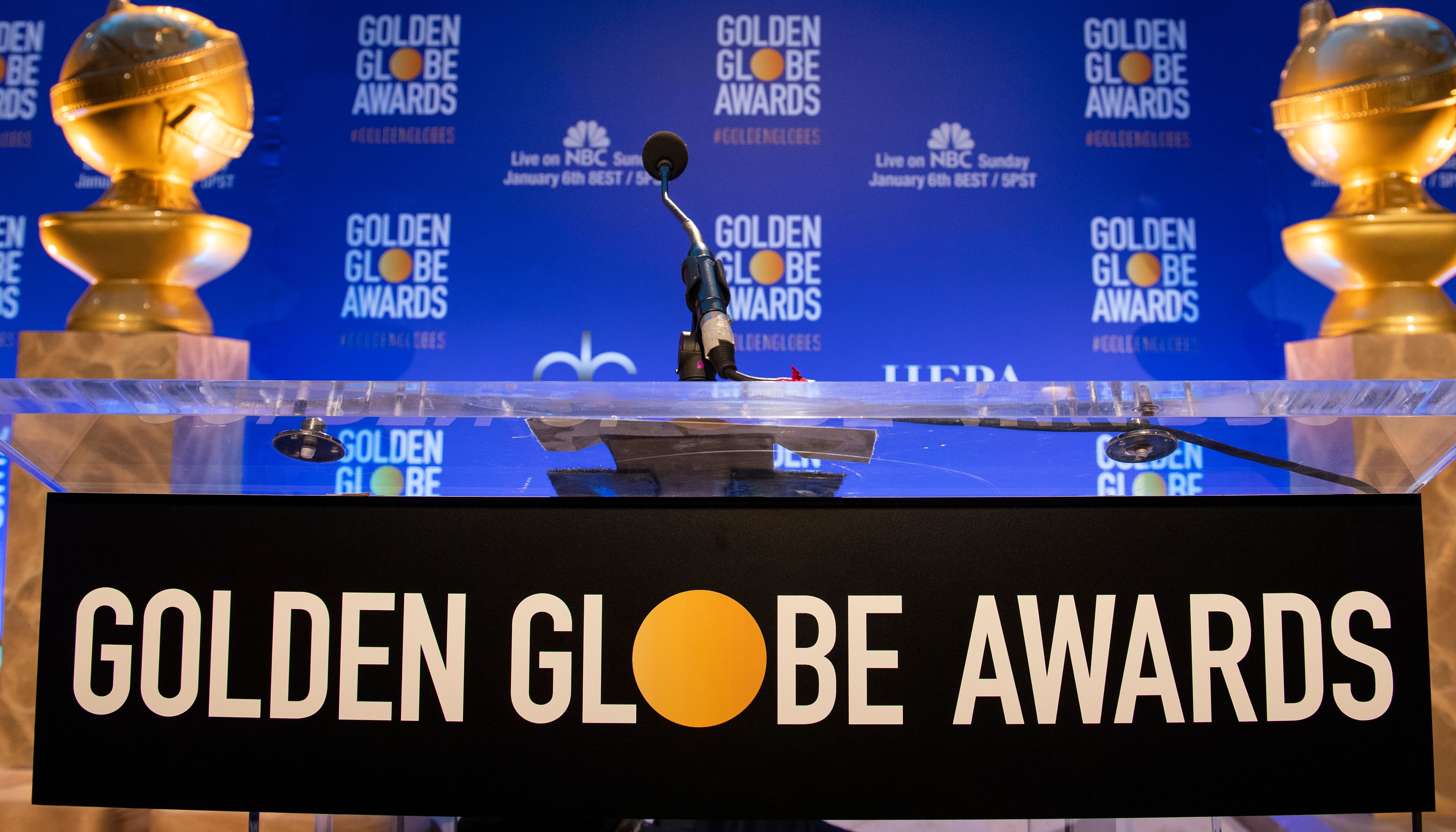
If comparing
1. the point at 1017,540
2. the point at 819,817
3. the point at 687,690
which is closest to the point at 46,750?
the point at 687,690

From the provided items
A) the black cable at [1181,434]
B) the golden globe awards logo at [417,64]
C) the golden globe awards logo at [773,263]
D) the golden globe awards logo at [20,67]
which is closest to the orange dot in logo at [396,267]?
the golden globe awards logo at [417,64]

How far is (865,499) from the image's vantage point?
0.66 meters

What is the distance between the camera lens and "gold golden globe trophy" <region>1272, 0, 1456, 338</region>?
1.47 m

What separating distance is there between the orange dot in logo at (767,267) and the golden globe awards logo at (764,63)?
427 mm

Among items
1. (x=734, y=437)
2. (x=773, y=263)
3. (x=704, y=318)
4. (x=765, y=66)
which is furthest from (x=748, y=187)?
(x=734, y=437)

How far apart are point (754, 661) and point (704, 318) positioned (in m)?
0.37

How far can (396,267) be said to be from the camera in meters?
2.38

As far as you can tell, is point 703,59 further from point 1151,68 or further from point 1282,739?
point 1282,739

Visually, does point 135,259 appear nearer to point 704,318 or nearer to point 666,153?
point 666,153

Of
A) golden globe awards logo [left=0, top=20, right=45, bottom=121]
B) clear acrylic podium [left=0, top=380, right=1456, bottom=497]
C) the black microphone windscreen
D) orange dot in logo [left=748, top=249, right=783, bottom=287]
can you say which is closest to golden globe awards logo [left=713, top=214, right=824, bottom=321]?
orange dot in logo [left=748, top=249, right=783, bottom=287]

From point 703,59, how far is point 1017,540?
7.03 feet

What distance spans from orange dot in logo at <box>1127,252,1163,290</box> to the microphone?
1.85 metres

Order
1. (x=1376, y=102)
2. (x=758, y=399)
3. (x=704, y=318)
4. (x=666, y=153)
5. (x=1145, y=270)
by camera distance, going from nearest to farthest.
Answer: (x=758, y=399), (x=704, y=318), (x=666, y=153), (x=1376, y=102), (x=1145, y=270)

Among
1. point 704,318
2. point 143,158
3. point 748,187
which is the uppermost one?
point 748,187
